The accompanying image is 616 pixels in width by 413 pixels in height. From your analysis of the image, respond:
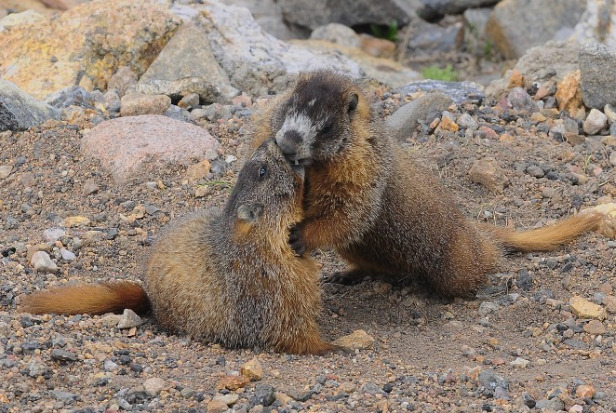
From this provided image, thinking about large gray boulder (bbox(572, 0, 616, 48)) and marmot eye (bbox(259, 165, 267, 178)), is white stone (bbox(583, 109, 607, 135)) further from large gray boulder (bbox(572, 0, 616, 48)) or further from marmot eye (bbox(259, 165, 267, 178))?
marmot eye (bbox(259, 165, 267, 178))

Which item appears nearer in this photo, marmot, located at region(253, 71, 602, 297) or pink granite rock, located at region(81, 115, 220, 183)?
marmot, located at region(253, 71, 602, 297)

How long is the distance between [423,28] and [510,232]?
1026 centimetres

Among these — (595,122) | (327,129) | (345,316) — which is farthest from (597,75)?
(327,129)

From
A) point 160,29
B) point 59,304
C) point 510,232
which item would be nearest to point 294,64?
point 160,29

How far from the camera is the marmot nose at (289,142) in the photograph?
537 cm

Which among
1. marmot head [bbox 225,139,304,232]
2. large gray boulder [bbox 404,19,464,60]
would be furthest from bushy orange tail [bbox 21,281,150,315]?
large gray boulder [bbox 404,19,464,60]

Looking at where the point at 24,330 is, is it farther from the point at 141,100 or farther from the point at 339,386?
the point at 141,100

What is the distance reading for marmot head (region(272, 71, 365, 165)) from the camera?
543 centimetres

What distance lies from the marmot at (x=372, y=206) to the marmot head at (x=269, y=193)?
9cm

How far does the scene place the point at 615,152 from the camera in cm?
791

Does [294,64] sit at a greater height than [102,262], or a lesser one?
greater

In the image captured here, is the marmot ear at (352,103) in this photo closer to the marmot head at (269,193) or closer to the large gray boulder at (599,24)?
the marmot head at (269,193)

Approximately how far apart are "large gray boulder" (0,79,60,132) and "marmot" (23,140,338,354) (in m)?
2.95

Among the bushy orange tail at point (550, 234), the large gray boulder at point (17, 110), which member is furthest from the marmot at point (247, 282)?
the large gray boulder at point (17, 110)
